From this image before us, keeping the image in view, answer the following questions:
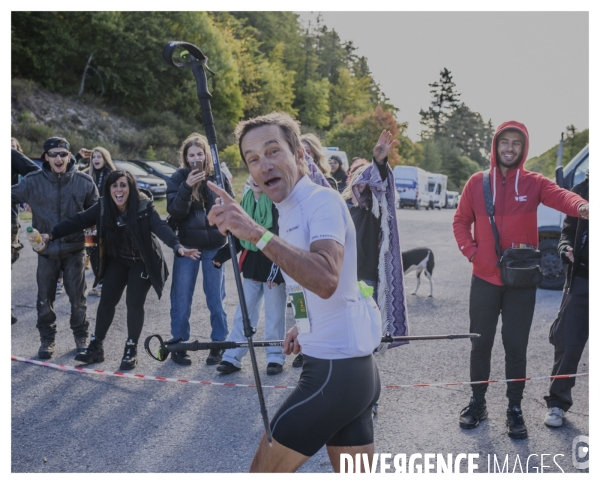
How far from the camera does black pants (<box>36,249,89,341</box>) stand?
5.52 meters

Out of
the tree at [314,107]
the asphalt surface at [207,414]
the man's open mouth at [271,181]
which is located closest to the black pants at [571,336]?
the asphalt surface at [207,414]

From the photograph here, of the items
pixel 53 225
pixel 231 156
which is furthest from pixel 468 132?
pixel 53 225

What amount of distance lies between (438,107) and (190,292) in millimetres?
76534

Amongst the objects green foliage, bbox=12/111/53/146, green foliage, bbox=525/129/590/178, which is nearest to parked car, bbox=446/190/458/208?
green foliage, bbox=525/129/590/178

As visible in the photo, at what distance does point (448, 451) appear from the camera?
12.1ft

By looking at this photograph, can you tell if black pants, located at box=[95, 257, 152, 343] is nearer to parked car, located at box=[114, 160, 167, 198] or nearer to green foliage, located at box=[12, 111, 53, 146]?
parked car, located at box=[114, 160, 167, 198]

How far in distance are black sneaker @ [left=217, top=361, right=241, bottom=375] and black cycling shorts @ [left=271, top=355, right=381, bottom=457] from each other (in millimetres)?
3012

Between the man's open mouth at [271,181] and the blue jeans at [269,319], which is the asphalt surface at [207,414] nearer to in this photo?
the blue jeans at [269,319]

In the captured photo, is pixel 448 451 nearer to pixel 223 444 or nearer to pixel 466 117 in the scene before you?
pixel 223 444

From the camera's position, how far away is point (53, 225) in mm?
5695

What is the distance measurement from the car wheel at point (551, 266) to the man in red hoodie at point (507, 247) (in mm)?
5199

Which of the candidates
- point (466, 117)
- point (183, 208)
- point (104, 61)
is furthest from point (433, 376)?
point (466, 117)

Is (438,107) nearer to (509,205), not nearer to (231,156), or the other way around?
(231,156)

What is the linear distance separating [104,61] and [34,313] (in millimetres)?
28710
